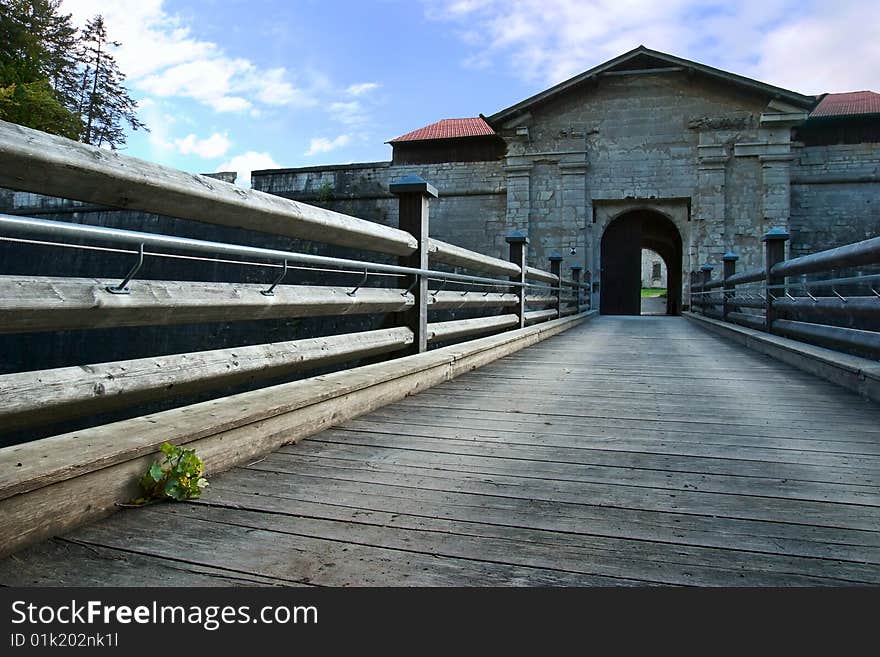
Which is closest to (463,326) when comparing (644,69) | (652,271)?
(644,69)

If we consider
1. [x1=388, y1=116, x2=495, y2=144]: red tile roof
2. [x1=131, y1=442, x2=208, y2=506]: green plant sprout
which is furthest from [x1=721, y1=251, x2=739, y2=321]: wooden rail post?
[x1=388, y1=116, x2=495, y2=144]: red tile roof

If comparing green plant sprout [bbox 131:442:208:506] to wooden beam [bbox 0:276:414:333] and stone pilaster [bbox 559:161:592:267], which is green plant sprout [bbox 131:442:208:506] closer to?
wooden beam [bbox 0:276:414:333]

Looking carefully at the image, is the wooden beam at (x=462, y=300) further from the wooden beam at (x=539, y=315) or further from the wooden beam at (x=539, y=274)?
the wooden beam at (x=539, y=315)

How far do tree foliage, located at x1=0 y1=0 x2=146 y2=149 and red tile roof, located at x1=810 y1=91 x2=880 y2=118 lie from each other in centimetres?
2467

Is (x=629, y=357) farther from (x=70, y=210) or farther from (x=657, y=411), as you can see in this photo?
(x=70, y=210)

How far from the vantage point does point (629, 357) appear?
5.79 metres

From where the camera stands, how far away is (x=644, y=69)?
16.7 metres

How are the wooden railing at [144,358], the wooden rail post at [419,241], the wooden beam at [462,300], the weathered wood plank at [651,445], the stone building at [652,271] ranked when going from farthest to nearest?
1. the stone building at [652,271]
2. the wooden beam at [462,300]
3. the wooden rail post at [419,241]
4. the weathered wood plank at [651,445]
5. the wooden railing at [144,358]

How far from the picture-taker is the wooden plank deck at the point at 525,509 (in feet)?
4.13

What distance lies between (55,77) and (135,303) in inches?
1457

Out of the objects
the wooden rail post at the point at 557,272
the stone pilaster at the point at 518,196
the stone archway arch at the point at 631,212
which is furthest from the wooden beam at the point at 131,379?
the stone archway arch at the point at 631,212

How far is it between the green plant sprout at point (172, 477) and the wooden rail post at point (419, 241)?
2.23 m

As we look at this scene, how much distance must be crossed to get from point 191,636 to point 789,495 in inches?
68.3

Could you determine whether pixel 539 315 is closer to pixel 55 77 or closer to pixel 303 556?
pixel 303 556
